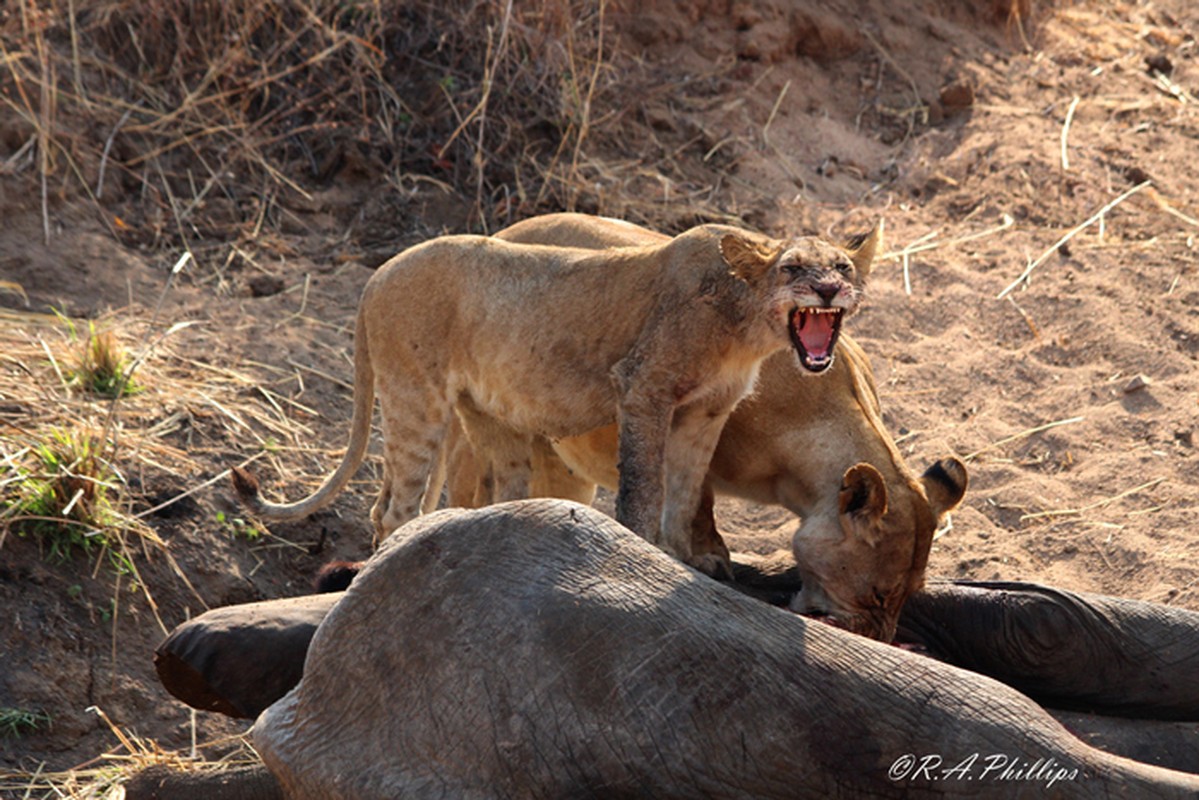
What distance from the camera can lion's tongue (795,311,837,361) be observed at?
15.9 feet

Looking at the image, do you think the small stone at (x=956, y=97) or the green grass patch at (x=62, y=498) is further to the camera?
the small stone at (x=956, y=97)

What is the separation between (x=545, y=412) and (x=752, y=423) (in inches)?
28.8

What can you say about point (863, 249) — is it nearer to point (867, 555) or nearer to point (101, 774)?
point (867, 555)

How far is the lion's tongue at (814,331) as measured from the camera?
4.86 meters

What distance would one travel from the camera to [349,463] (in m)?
6.06

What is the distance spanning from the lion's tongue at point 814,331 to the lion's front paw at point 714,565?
0.73 m

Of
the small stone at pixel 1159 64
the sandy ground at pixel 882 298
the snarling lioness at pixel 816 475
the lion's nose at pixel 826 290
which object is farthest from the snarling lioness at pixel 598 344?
the small stone at pixel 1159 64

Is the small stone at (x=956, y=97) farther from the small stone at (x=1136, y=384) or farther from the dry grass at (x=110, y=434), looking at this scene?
the dry grass at (x=110, y=434)

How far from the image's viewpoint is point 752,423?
18.3 feet

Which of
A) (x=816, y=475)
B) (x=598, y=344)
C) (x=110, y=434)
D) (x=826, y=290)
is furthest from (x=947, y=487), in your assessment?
(x=110, y=434)

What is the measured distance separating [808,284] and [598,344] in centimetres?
100

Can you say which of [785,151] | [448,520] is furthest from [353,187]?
[448,520]

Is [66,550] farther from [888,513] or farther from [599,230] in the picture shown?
[888,513]

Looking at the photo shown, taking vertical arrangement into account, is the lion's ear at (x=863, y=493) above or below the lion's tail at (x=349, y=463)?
above
